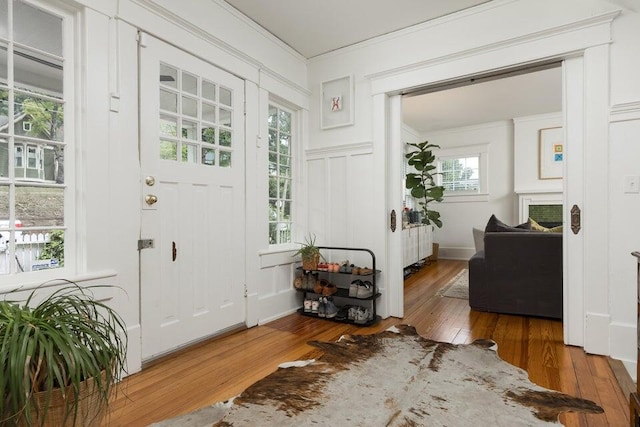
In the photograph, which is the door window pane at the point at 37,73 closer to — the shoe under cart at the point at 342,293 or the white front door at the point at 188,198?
the white front door at the point at 188,198

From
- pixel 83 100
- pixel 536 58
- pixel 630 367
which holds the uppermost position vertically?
pixel 536 58

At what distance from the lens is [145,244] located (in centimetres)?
228

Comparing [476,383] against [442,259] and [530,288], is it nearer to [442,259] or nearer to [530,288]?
[530,288]

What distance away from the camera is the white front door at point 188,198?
2.30 metres

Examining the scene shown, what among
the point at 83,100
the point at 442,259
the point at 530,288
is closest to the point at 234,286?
the point at 83,100

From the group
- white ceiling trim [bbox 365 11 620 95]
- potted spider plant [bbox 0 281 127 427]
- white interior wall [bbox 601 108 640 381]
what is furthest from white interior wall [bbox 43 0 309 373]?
white interior wall [bbox 601 108 640 381]

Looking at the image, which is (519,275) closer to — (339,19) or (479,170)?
(339,19)

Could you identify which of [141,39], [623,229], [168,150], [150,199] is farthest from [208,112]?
[623,229]

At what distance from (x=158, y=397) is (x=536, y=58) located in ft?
11.1

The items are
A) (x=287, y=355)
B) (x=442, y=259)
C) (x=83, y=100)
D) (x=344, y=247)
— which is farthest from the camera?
(x=442, y=259)

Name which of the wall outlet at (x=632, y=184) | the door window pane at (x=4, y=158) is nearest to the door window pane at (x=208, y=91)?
the door window pane at (x=4, y=158)

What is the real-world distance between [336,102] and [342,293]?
1917mm

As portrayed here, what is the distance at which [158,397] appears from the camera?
1.88 m

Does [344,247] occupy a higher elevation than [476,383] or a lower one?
higher
